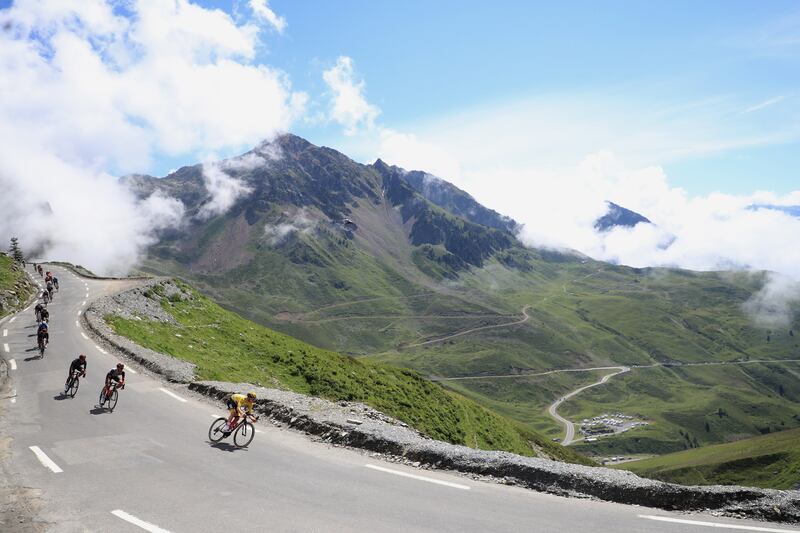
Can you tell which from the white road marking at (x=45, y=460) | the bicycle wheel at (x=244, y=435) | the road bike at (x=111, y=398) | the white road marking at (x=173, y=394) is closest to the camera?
the white road marking at (x=45, y=460)

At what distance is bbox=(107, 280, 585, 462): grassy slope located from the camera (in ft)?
147

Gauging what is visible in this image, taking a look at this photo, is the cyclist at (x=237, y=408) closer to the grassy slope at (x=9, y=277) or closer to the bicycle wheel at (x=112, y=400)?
the bicycle wheel at (x=112, y=400)

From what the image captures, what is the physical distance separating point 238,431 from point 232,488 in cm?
584

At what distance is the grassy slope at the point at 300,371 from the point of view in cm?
4494

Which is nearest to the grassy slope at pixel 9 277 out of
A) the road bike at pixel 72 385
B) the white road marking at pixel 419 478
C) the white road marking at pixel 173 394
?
the road bike at pixel 72 385

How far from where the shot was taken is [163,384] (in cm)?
3197

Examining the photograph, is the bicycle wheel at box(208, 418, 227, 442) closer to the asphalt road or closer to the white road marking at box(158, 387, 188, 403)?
the asphalt road

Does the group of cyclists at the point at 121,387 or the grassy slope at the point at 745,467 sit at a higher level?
the group of cyclists at the point at 121,387

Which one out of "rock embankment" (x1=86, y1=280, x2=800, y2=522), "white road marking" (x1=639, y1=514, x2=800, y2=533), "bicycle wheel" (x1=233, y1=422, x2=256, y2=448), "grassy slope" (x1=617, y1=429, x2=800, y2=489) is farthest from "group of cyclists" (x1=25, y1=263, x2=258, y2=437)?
"grassy slope" (x1=617, y1=429, x2=800, y2=489)

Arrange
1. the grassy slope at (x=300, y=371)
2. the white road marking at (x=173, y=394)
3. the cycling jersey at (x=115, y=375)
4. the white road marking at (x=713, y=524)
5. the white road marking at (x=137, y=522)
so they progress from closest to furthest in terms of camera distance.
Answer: the white road marking at (x=137, y=522)
the white road marking at (x=713, y=524)
the cycling jersey at (x=115, y=375)
the white road marking at (x=173, y=394)
the grassy slope at (x=300, y=371)

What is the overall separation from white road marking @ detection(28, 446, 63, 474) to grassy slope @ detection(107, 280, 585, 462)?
A: 15.1 metres

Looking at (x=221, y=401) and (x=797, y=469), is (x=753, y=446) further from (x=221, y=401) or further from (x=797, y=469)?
(x=221, y=401)

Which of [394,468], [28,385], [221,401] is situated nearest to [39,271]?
[28,385]

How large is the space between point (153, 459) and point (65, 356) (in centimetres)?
2553
